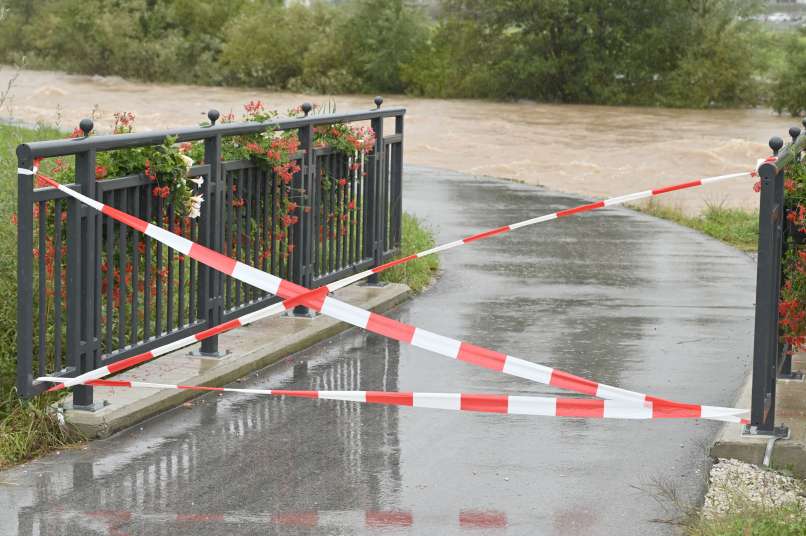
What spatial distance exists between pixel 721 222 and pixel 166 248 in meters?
10.5

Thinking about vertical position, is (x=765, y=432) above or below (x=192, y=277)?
below

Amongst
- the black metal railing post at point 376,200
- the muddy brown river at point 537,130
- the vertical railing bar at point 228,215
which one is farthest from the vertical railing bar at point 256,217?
the muddy brown river at point 537,130

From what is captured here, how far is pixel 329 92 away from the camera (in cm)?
5228

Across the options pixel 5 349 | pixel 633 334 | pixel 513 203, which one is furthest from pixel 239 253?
pixel 513 203

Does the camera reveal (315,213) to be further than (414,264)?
No

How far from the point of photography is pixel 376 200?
10609mm

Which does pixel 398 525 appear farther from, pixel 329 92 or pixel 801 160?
pixel 329 92

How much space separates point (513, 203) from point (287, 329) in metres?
9.97

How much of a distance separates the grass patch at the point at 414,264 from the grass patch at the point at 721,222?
334 centimetres

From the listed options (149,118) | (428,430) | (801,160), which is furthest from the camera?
(149,118)

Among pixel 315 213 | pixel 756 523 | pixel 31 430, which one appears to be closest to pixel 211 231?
pixel 315 213

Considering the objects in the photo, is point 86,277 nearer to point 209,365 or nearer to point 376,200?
point 209,365

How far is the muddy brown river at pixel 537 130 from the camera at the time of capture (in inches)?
1163

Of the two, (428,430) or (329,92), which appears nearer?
(428,430)
